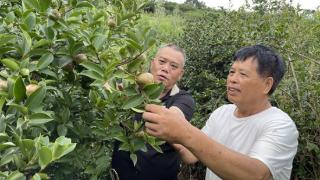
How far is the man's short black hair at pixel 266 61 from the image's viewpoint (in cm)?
219

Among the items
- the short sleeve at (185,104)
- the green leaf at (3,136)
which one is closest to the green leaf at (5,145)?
the green leaf at (3,136)

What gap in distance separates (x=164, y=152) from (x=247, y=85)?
61 centimetres

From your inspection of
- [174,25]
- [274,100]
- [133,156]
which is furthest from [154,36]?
[174,25]

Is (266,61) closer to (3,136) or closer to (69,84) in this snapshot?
(69,84)

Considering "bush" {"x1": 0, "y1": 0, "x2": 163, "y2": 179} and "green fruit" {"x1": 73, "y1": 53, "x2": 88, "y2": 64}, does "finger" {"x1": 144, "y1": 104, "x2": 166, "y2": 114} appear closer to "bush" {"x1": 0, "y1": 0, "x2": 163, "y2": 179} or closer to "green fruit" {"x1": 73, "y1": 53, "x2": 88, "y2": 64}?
"bush" {"x1": 0, "y1": 0, "x2": 163, "y2": 179}

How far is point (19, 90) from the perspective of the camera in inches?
45.2

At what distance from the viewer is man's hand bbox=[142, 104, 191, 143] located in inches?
56.0

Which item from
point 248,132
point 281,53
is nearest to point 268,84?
point 248,132

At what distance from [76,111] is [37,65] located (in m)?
0.31

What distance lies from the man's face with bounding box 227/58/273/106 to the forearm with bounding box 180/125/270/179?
35cm

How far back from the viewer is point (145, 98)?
4.57ft

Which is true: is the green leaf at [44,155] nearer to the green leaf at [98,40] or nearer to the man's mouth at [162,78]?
the green leaf at [98,40]

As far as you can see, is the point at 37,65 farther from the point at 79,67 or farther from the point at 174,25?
the point at 174,25

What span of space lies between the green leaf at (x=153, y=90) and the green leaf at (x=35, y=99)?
32 cm
